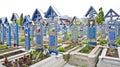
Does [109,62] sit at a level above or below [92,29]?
below

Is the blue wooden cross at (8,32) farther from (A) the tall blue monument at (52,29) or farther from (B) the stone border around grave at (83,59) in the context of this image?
(B) the stone border around grave at (83,59)

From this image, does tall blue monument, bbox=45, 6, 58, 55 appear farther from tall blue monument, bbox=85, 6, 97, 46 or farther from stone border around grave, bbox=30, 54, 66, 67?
tall blue monument, bbox=85, 6, 97, 46

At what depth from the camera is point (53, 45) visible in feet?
29.7

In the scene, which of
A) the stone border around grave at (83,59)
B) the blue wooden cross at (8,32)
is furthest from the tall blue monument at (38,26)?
the blue wooden cross at (8,32)

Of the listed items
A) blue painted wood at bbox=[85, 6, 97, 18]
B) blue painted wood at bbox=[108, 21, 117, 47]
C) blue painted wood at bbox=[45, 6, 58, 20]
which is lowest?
blue painted wood at bbox=[108, 21, 117, 47]

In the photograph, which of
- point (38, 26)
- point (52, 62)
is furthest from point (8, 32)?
point (52, 62)

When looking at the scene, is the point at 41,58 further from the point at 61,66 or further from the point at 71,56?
the point at 71,56

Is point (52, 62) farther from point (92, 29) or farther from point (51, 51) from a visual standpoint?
point (92, 29)

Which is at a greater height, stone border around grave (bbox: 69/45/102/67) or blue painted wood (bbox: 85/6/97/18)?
blue painted wood (bbox: 85/6/97/18)

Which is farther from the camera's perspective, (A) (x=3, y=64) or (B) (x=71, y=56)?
(B) (x=71, y=56)

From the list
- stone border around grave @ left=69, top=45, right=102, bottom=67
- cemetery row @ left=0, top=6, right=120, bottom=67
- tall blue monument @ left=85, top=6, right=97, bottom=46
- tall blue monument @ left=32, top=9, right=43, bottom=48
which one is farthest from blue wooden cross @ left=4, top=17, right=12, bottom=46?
tall blue monument @ left=85, top=6, right=97, bottom=46

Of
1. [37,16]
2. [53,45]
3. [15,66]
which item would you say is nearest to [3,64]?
[15,66]

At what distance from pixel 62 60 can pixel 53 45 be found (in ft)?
3.83

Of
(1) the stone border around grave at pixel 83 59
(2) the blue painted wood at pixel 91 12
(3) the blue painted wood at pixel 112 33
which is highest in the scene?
(2) the blue painted wood at pixel 91 12
